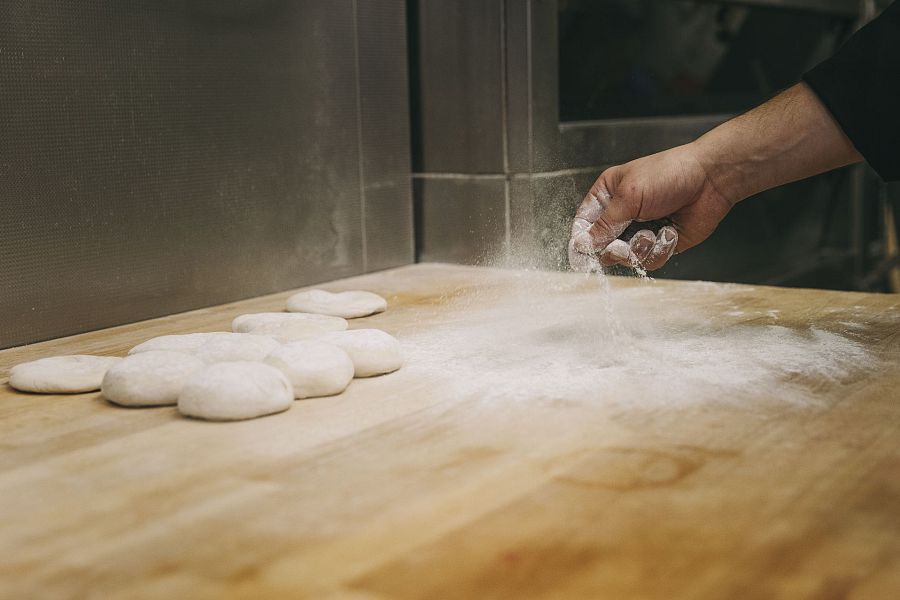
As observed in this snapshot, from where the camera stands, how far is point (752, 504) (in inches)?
31.8

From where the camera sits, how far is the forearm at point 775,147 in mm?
1358

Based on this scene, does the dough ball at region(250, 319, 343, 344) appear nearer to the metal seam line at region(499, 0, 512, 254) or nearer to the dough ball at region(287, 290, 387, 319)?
the dough ball at region(287, 290, 387, 319)

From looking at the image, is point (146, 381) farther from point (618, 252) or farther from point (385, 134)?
point (385, 134)

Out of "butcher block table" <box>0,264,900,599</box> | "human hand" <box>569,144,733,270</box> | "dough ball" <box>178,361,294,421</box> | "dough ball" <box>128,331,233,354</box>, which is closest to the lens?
"butcher block table" <box>0,264,900,599</box>

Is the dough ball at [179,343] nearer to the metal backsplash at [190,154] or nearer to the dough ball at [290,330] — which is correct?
the dough ball at [290,330]

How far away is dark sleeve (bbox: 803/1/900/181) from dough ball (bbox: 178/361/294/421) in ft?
2.75

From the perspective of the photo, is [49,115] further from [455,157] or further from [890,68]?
[890,68]

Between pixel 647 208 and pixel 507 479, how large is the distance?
2.28 feet

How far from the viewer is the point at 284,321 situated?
1.47 metres

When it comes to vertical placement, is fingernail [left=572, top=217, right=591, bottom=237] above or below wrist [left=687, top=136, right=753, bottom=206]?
below

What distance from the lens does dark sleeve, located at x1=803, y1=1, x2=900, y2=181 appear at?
1.27 m

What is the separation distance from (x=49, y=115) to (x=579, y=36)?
4.16 ft

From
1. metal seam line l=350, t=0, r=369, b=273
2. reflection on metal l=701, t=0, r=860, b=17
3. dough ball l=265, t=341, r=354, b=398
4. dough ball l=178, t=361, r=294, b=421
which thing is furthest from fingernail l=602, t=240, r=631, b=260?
reflection on metal l=701, t=0, r=860, b=17

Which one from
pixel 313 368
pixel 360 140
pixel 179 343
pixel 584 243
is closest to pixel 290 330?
pixel 179 343
